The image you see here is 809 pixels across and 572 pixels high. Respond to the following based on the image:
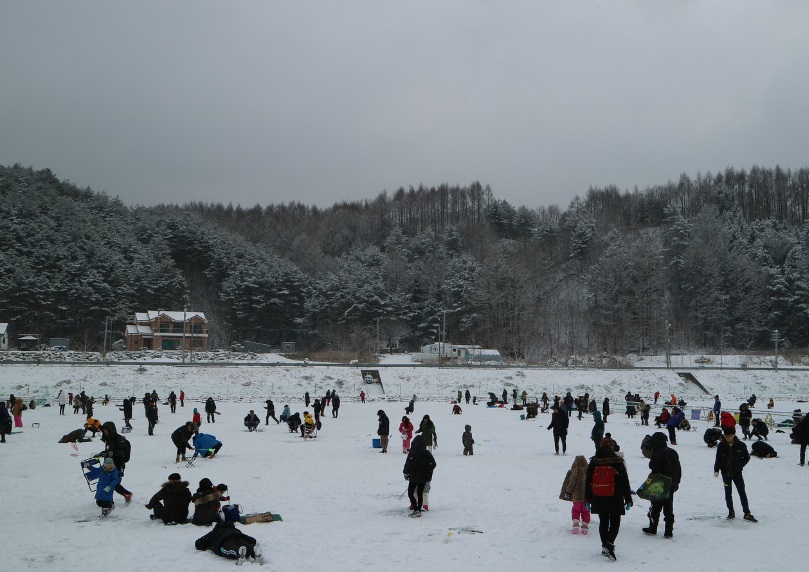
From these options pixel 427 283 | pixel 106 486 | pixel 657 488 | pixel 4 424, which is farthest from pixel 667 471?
pixel 427 283

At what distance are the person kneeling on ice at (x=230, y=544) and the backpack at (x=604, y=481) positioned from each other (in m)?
4.29

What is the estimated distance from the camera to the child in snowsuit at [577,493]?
370 inches

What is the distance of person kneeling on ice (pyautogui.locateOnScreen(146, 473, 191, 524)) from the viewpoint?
32.9 ft

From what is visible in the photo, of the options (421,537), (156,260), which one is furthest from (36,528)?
(156,260)

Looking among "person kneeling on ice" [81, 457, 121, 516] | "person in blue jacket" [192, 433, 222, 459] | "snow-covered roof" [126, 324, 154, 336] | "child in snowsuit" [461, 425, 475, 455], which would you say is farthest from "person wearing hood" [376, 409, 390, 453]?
"snow-covered roof" [126, 324, 154, 336]

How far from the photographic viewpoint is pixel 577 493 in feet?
30.8

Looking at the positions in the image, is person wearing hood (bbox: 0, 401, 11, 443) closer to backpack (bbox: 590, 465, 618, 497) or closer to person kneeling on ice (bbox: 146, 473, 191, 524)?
person kneeling on ice (bbox: 146, 473, 191, 524)

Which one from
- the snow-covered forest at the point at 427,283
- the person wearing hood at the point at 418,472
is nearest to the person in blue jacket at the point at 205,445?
the person wearing hood at the point at 418,472

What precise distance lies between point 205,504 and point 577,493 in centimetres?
566

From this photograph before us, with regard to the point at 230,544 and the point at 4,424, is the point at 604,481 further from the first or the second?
the point at 4,424

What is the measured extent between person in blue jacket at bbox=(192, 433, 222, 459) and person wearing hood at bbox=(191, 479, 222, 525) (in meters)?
7.17

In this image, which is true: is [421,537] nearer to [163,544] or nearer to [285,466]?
[163,544]

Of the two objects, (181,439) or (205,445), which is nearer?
(181,439)

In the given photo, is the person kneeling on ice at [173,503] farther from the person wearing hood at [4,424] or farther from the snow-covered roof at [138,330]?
the snow-covered roof at [138,330]
